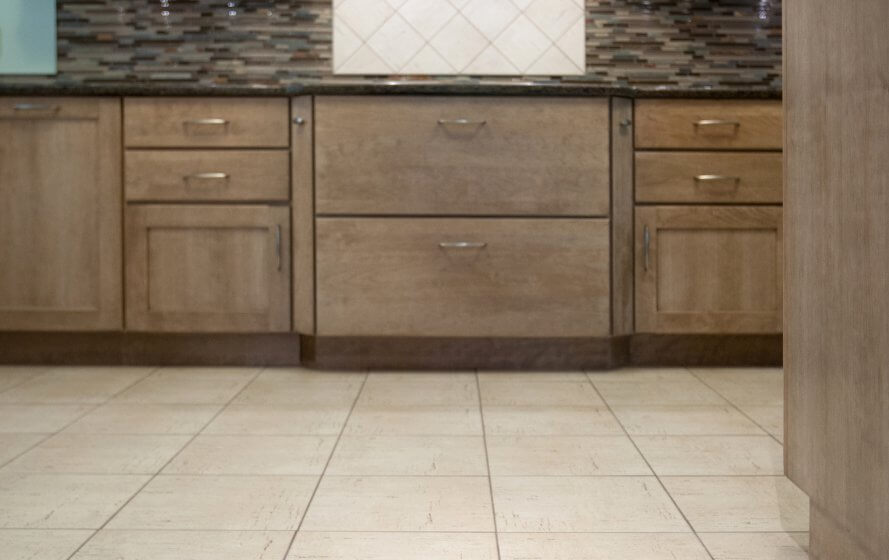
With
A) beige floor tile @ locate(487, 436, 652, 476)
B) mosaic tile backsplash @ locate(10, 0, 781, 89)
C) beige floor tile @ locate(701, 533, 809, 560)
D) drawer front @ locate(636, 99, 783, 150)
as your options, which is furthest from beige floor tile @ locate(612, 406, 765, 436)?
mosaic tile backsplash @ locate(10, 0, 781, 89)

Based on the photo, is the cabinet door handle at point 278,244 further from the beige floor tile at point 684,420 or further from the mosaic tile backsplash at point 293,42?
the beige floor tile at point 684,420

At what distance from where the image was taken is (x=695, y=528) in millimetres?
1562

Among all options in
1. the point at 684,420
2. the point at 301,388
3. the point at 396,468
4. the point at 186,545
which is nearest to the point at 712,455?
the point at 684,420

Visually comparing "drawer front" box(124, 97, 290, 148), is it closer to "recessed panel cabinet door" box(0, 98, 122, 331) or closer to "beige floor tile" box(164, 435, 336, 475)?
"recessed panel cabinet door" box(0, 98, 122, 331)

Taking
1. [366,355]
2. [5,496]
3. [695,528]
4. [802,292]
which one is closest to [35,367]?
[366,355]

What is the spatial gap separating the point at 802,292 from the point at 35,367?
8.29 feet

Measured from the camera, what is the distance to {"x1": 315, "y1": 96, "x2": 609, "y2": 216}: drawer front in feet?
9.73

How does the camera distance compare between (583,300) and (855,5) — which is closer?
(855,5)

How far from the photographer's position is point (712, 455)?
6.63ft

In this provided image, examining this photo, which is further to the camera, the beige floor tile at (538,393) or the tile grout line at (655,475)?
the beige floor tile at (538,393)

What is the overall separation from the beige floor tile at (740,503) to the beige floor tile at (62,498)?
0.98 metres

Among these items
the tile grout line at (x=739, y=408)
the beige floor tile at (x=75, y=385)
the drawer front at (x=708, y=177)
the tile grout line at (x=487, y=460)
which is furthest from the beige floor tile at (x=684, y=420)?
the beige floor tile at (x=75, y=385)

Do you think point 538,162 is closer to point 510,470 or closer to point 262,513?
point 510,470

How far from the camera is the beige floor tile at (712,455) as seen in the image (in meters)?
1.91
